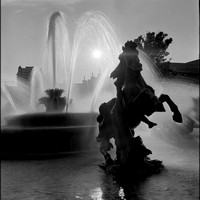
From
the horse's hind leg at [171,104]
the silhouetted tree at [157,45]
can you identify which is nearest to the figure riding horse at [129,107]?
the horse's hind leg at [171,104]

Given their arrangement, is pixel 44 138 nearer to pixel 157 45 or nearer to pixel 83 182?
pixel 83 182

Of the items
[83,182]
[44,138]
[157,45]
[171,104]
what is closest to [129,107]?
[171,104]

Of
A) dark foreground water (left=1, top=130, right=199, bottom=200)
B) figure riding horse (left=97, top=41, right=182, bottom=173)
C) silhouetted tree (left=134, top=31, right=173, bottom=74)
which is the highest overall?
silhouetted tree (left=134, top=31, right=173, bottom=74)

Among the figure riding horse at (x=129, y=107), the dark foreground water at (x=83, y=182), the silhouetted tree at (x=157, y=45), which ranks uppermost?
the silhouetted tree at (x=157, y=45)

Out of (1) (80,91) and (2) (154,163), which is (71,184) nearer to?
(2) (154,163)

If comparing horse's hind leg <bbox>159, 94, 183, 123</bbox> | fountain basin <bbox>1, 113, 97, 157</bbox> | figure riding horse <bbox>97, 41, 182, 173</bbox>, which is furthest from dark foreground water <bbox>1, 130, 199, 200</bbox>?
fountain basin <bbox>1, 113, 97, 157</bbox>

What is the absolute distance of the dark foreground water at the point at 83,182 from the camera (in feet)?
16.8

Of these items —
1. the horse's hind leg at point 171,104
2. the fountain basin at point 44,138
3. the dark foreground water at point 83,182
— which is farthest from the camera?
the fountain basin at point 44,138

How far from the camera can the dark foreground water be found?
5.11 metres

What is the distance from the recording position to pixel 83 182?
6.03 meters

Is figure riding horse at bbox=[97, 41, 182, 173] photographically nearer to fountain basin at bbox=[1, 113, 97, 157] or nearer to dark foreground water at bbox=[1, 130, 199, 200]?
dark foreground water at bbox=[1, 130, 199, 200]

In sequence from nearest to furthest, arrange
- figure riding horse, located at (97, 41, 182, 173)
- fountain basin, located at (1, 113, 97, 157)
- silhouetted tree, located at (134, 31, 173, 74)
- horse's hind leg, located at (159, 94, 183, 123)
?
figure riding horse, located at (97, 41, 182, 173) < horse's hind leg, located at (159, 94, 183, 123) < fountain basin, located at (1, 113, 97, 157) < silhouetted tree, located at (134, 31, 173, 74)

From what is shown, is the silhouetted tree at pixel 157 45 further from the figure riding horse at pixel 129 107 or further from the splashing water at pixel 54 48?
the figure riding horse at pixel 129 107

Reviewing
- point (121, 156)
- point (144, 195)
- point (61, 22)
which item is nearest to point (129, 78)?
point (121, 156)
